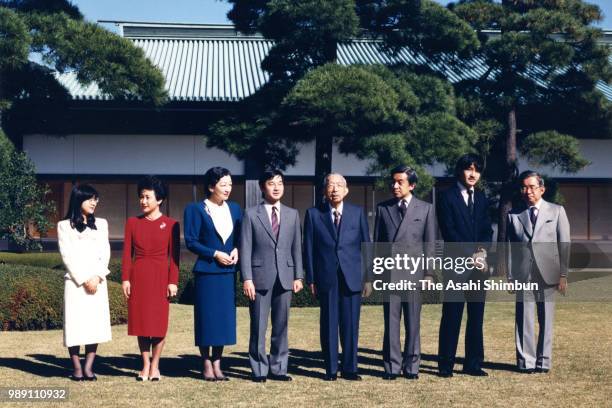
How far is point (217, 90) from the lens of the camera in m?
16.7

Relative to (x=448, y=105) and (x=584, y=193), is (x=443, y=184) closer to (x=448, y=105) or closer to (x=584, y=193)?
(x=584, y=193)

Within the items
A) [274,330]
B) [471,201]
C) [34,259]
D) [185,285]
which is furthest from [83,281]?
[34,259]

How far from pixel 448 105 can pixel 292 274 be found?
6835 mm

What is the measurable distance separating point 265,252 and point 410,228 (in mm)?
1139

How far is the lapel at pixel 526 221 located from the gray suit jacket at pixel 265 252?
1850 mm

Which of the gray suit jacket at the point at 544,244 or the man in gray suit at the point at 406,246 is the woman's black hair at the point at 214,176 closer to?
the man in gray suit at the point at 406,246

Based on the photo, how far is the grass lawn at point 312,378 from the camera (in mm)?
5633

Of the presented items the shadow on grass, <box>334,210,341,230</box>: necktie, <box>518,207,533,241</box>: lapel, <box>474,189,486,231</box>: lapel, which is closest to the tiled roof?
the shadow on grass

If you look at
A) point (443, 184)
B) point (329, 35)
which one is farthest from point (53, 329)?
point (443, 184)

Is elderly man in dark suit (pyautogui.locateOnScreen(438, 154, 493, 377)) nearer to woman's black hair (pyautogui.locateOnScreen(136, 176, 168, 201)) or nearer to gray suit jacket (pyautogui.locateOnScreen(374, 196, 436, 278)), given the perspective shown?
gray suit jacket (pyautogui.locateOnScreen(374, 196, 436, 278))

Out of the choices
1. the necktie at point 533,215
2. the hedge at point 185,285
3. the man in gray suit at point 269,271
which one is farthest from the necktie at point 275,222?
the hedge at point 185,285

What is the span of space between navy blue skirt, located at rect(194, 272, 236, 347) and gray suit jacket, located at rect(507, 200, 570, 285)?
2299 mm

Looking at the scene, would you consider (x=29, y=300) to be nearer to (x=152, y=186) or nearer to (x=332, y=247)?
(x=152, y=186)

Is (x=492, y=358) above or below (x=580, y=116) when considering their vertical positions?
below
